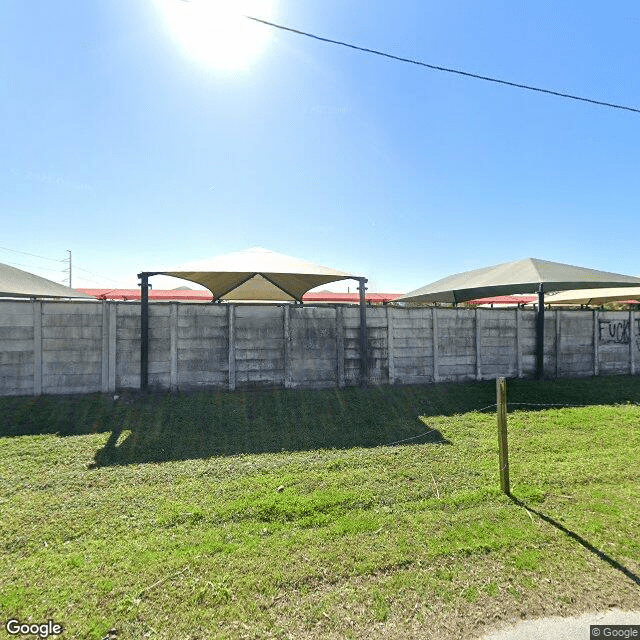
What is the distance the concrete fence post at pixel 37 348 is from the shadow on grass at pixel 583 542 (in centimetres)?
713

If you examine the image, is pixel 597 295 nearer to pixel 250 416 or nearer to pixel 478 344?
pixel 478 344

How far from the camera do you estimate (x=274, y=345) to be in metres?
6.87

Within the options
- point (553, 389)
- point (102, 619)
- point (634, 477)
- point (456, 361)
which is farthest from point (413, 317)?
point (102, 619)

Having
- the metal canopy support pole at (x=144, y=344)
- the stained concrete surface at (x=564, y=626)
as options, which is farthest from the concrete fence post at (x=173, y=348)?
the stained concrete surface at (x=564, y=626)

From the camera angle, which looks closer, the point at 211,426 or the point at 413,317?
the point at 211,426

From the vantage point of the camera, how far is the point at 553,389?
293 inches

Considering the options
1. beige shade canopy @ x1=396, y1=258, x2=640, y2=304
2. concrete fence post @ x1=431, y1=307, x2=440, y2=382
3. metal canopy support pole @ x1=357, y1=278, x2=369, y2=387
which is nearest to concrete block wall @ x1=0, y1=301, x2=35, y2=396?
metal canopy support pole @ x1=357, y1=278, x2=369, y2=387

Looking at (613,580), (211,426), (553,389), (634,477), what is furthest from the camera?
(553,389)

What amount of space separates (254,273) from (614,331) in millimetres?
8933

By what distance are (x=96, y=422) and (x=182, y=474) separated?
226cm

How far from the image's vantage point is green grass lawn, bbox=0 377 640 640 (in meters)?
2.16

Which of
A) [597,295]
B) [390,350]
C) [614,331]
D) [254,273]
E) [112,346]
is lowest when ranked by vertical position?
[390,350]

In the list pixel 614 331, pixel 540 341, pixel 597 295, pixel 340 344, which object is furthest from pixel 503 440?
pixel 597 295

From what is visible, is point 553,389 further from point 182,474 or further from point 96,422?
point 96,422
